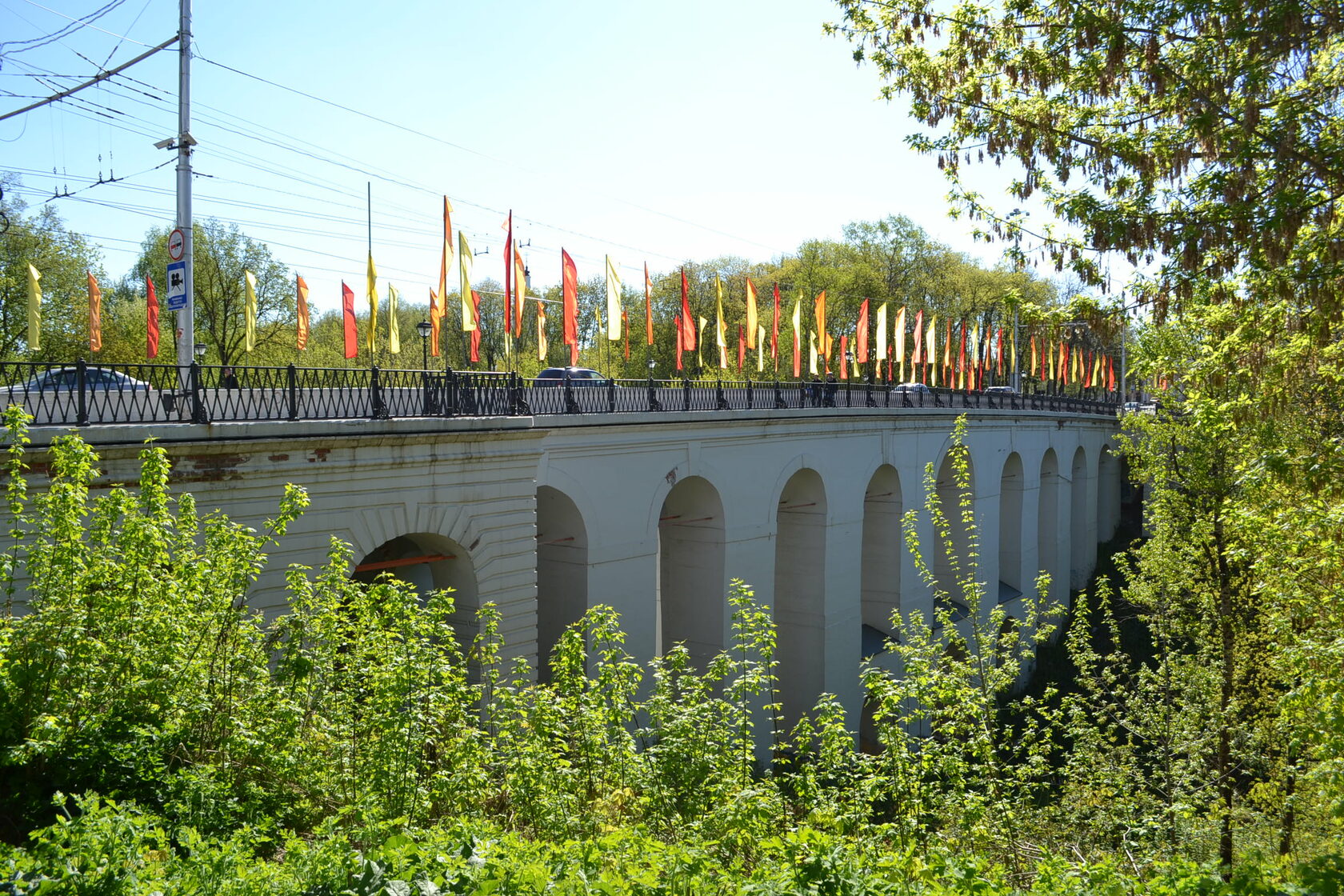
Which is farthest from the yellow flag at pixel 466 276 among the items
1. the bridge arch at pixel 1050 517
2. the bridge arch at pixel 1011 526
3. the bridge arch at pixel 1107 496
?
the bridge arch at pixel 1107 496

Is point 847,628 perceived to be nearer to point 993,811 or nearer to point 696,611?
point 696,611

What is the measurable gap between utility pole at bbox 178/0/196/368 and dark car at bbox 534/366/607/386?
5.53 m

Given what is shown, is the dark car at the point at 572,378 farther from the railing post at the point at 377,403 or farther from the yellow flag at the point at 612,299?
the railing post at the point at 377,403

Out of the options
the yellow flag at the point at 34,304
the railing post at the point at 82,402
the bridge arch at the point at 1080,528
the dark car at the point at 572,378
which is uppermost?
the yellow flag at the point at 34,304

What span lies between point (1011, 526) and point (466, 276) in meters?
28.0

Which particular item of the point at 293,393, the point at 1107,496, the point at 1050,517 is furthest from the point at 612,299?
the point at 1107,496

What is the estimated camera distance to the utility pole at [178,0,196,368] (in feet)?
49.3

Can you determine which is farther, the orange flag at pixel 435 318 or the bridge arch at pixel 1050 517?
the bridge arch at pixel 1050 517

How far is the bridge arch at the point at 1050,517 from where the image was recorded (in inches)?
1791

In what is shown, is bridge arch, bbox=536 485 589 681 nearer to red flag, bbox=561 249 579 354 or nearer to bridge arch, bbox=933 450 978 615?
red flag, bbox=561 249 579 354

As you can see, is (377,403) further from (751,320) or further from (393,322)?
(751,320)

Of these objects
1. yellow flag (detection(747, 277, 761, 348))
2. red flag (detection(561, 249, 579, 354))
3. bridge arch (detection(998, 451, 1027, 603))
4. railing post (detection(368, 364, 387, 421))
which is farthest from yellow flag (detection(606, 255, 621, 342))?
bridge arch (detection(998, 451, 1027, 603))

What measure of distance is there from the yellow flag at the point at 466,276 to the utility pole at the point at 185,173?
6229mm

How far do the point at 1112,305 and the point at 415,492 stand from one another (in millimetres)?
8615
